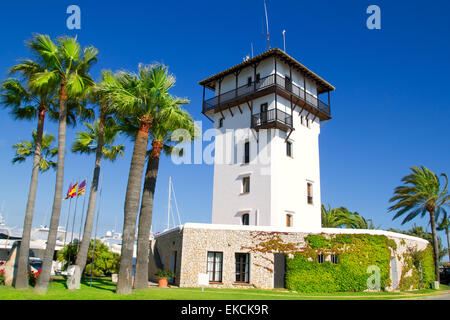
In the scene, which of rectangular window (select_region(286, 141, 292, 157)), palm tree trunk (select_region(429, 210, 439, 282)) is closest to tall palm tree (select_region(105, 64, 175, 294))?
rectangular window (select_region(286, 141, 292, 157))

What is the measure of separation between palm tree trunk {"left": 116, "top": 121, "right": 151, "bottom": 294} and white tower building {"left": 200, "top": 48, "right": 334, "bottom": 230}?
13.0 metres

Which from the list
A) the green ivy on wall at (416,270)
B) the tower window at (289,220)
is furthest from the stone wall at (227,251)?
the green ivy on wall at (416,270)

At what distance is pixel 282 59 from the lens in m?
31.6

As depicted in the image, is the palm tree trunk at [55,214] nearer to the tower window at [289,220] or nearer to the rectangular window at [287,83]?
the tower window at [289,220]

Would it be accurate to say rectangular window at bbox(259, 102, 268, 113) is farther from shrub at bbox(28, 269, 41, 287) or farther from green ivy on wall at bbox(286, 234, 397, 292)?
shrub at bbox(28, 269, 41, 287)

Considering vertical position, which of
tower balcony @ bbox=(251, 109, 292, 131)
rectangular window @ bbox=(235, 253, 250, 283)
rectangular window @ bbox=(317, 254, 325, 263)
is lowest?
rectangular window @ bbox=(235, 253, 250, 283)

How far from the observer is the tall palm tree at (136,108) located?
682 inches

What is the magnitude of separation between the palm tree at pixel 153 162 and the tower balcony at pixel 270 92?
35.6 feet

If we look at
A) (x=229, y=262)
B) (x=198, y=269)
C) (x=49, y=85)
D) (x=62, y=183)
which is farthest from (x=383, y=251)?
(x=49, y=85)

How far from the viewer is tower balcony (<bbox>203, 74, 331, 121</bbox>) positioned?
30.3m

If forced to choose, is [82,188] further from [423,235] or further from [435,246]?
[423,235]

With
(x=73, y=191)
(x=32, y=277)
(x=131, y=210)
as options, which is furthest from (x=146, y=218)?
(x=73, y=191)

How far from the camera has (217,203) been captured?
32250 millimetres
